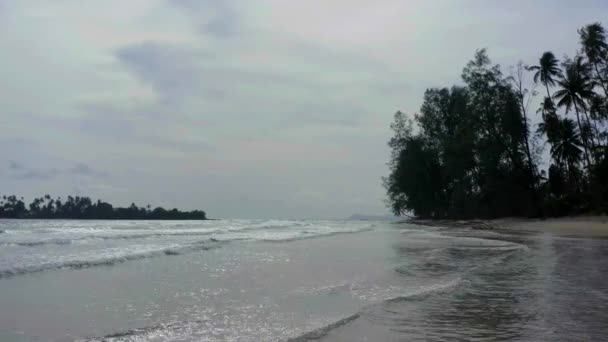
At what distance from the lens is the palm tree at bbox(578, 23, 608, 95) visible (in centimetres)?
3600

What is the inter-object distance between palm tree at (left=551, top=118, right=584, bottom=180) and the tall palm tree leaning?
2.27 feet

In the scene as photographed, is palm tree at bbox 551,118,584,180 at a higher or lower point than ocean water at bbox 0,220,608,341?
higher

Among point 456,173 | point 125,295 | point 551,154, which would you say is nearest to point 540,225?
point 551,154

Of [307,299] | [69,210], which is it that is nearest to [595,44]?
[307,299]

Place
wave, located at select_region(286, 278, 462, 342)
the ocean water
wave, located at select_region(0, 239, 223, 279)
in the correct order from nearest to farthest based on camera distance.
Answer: wave, located at select_region(286, 278, 462, 342) < the ocean water < wave, located at select_region(0, 239, 223, 279)

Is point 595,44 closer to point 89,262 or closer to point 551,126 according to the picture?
point 551,126

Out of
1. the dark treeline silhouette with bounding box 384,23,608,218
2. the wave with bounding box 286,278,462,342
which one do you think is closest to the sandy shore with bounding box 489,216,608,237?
the dark treeline silhouette with bounding box 384,23,608,218

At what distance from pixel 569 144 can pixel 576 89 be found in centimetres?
501

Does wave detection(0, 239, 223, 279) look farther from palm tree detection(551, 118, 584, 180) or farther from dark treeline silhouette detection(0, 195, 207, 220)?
dark treeline silhouette detection(0, 195, 207, 220)

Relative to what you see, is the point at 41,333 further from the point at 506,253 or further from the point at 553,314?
the point at 506,253

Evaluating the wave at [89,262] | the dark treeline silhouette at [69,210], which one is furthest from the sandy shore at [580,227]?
the dark treeline silhouette at [69,210]

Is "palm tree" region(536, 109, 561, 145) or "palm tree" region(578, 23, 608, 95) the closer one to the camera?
"palm tree" region(578, 23, 608, 95)

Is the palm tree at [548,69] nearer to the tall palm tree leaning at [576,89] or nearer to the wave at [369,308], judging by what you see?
the tall palm tree leaning at [576,89]

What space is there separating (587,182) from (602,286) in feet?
110
